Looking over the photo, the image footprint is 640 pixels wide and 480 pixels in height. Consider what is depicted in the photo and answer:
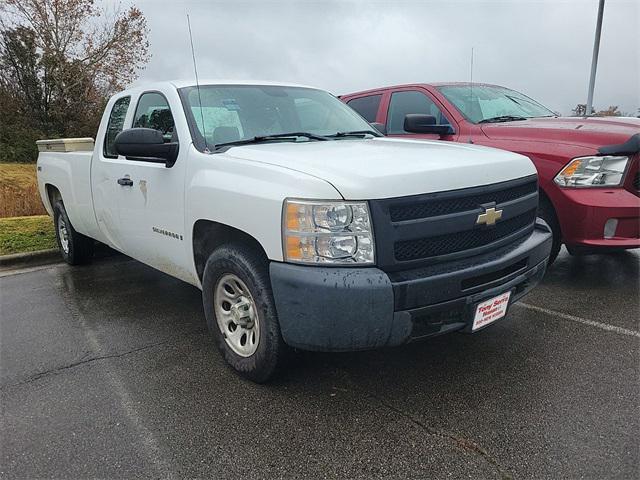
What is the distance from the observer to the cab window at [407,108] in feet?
17.7

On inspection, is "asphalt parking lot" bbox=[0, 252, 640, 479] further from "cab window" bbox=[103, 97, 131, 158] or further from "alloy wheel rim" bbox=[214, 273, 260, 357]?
"cab window" bbox=[103, 97, 131, 158]

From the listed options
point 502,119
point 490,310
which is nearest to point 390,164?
point 490,310

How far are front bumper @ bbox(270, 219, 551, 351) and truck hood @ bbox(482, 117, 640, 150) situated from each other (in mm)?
2129

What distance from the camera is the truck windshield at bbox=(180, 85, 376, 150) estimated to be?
3404 millimetres

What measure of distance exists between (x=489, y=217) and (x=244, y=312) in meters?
1.47

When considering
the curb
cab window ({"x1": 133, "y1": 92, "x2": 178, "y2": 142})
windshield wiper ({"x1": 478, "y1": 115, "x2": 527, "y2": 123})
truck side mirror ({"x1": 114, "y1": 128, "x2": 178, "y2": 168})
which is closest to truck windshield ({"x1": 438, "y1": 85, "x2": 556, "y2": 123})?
windshield wiper ({"x1": 478, "y1": 115, "x2": 527, "y2": 123})

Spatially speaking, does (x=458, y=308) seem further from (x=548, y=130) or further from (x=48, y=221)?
(x=48, y=221)

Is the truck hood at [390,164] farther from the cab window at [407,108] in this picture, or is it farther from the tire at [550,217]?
the cab window at [407,108]

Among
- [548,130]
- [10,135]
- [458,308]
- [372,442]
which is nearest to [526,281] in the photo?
[458,308]

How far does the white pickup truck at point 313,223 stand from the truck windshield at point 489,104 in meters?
1.88

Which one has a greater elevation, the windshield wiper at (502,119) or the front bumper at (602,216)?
the windshield wiper at (502,119)

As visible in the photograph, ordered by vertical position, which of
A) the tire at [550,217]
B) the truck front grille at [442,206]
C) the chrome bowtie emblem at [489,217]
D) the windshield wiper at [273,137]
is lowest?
the tire at [550,217]

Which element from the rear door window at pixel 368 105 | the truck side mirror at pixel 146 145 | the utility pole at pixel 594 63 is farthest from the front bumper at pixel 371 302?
the utility pole at pixel 594 63

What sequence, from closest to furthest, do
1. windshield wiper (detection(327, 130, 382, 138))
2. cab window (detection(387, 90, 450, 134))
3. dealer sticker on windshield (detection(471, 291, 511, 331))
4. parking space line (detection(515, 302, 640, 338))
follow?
dealer sticker on windshield (detection(471, 291, 511, 331))
parking space line (detection(515, 302, 640, 338))
windshield wiper (detection(327, 130, 382, 138))
cab window (detection(387, 90, 450, 134))
